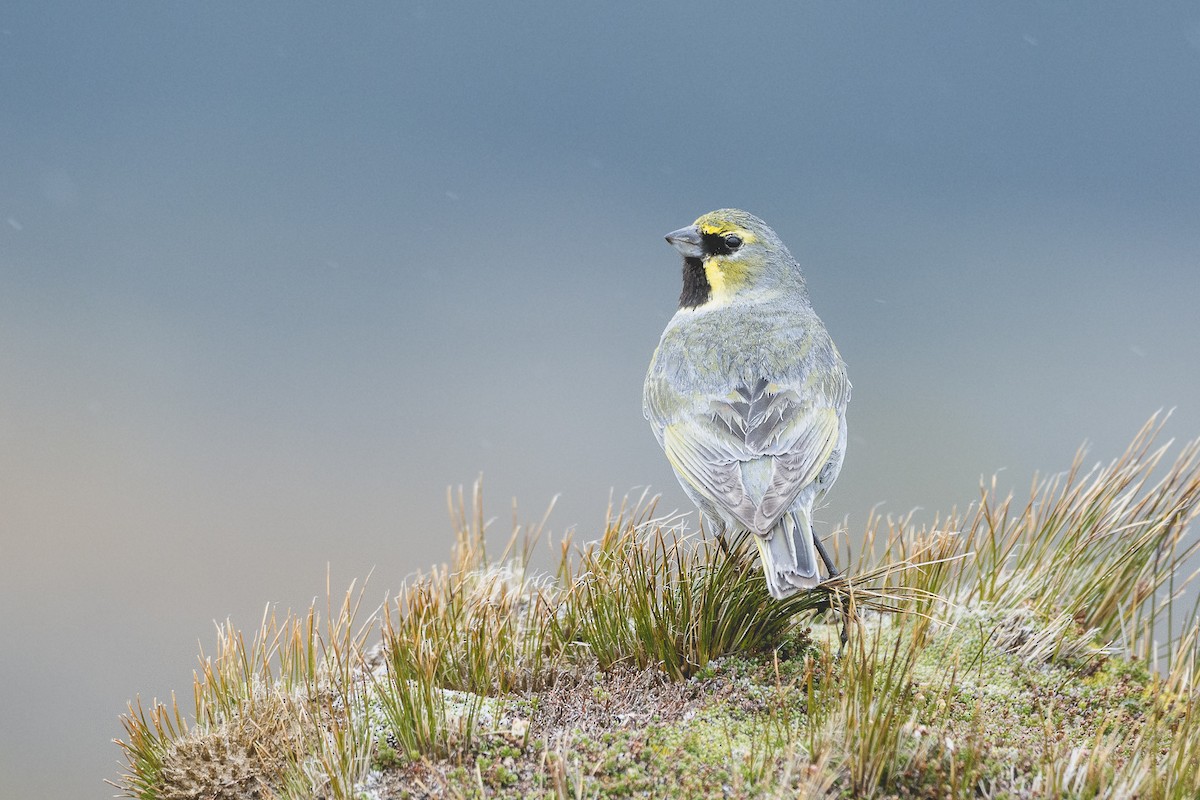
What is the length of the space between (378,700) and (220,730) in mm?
666

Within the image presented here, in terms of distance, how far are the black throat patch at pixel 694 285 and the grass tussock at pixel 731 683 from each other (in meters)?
1.07

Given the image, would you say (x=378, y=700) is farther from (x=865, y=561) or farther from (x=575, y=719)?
(x=865, y=561)

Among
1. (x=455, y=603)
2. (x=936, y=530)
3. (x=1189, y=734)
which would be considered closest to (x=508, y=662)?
(x=455, y=603)

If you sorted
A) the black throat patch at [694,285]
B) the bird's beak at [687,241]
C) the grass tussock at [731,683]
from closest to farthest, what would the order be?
the grass tussock at [731,683] → the bird's beak at [687,241] → the black throat patch at [694,285]

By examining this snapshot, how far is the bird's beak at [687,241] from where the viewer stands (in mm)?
5562

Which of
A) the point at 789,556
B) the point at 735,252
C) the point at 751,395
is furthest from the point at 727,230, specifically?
the point at 789,556

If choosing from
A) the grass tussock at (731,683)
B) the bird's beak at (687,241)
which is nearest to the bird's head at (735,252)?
the bird's beak at (687,241)

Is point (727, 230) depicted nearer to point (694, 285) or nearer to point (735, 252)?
point (735, 252)

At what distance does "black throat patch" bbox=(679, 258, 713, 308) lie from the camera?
571 centimetres

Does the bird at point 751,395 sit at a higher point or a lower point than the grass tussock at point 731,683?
higher

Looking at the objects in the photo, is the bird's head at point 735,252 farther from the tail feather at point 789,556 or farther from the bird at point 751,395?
the tail feather at point 789,556

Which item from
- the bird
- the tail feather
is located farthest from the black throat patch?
the tail feather

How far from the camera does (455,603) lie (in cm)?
517

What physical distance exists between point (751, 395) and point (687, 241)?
943 millimetres
